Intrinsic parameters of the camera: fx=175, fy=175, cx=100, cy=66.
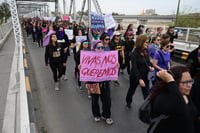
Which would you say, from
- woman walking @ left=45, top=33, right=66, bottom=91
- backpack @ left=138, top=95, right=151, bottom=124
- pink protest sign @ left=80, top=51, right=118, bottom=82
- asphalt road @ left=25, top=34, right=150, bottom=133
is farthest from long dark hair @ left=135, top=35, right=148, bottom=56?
woman walking @ left=45, top=33, right=66, bottom=91

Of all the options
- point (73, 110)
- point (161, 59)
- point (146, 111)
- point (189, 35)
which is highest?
point (189, 35)

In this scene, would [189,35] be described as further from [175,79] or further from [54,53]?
[175,79]

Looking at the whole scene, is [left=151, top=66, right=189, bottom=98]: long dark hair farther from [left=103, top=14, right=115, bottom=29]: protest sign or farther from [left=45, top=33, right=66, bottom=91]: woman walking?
[left=103, top=14, right=115, bottom=29]: protest sign

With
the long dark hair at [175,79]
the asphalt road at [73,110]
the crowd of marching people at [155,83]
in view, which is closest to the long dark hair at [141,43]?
the crowd of marching people at [155,83]

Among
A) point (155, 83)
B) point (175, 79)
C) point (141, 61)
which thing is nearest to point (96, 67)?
point (141, 61)

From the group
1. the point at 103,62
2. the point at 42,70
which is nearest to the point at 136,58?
the point at 103,62

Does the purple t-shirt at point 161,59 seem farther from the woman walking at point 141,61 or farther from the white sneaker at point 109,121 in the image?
the white sneaker at point 109,121

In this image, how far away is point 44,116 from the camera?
12.4 ft

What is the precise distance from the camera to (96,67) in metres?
3.30

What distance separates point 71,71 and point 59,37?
6.17 feet

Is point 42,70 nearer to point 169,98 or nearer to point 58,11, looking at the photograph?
point 169,98

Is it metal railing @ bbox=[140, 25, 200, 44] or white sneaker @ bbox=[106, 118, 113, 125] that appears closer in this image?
white sneaker @ bbox=[106, 118, 113, 125]

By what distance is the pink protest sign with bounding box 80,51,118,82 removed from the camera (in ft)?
10.6

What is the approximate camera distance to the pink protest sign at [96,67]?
3.24m
